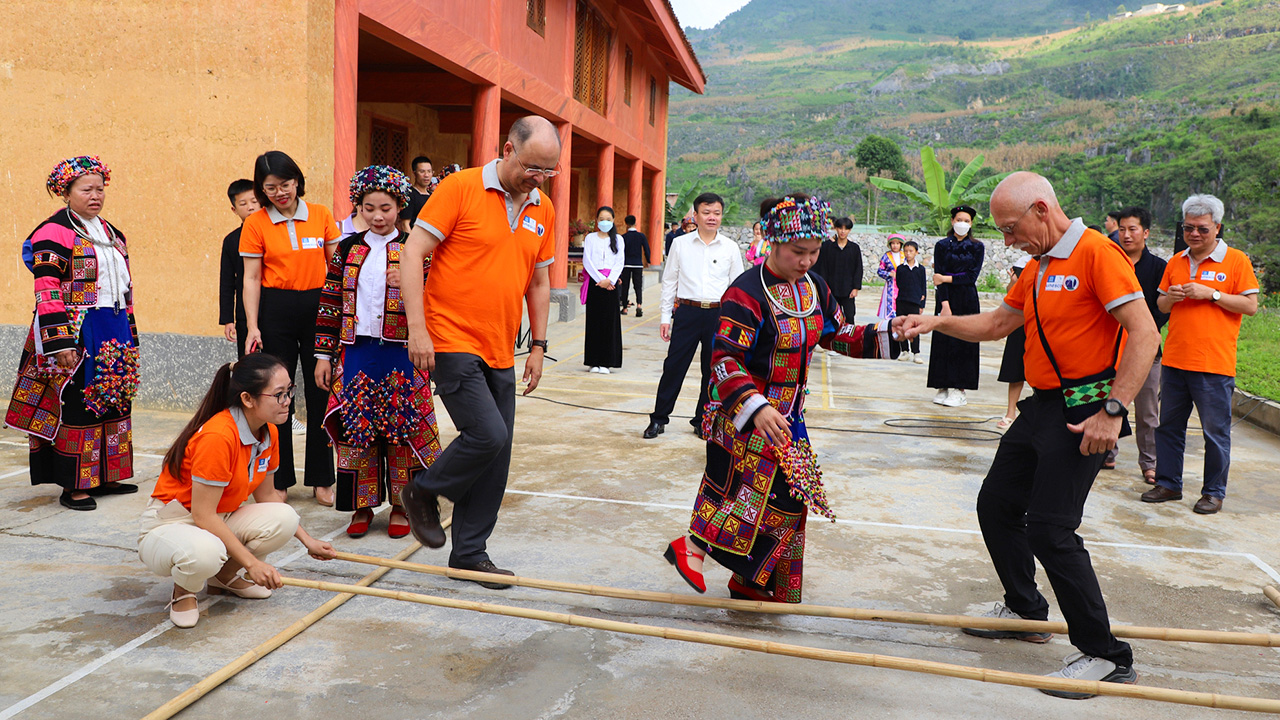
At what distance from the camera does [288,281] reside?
5.14 m

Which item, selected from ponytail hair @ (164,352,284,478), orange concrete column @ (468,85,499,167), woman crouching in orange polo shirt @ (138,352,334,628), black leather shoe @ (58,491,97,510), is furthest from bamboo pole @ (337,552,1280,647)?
orange concrete column @ (468,85,499,167)

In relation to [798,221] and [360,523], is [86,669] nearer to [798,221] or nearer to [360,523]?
[360,523]

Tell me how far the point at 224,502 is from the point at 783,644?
85.7 inches

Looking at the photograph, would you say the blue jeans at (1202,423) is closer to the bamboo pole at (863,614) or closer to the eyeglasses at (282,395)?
the bamboo pole at (863,614)

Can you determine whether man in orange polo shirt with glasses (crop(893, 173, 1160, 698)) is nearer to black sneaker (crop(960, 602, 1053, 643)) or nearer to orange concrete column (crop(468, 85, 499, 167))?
black sneaker (crop(960, 602, 1053, 643))

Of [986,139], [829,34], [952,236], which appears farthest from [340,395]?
[829,34]

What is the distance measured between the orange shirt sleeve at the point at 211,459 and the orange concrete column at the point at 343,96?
4601mm

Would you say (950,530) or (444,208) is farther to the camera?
(950,530)

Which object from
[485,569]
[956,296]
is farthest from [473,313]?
[956,296]

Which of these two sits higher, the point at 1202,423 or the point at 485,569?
the point at 1202,423

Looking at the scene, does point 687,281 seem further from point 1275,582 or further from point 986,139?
Answer: point 986,139

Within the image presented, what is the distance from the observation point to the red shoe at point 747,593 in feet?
12.6

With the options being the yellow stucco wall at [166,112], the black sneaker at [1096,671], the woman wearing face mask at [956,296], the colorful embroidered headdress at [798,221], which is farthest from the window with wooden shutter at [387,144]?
the black sneaker at [1096,671]

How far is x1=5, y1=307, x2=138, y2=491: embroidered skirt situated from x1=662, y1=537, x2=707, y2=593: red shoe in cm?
330
